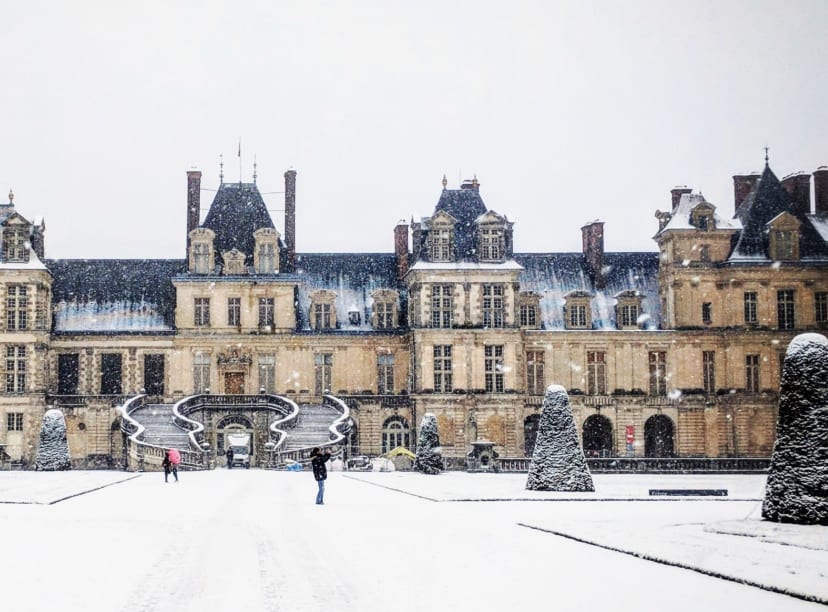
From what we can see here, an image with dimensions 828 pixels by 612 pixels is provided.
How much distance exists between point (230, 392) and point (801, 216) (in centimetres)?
2648

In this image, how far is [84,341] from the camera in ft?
177

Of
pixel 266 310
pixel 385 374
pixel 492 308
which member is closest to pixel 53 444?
pixel 266 310

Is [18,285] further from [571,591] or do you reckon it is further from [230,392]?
[571,591]

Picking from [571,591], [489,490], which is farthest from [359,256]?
[571,591]

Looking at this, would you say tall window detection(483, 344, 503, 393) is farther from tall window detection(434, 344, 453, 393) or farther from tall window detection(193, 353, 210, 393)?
tall window detection(193, 353, 210, 393)

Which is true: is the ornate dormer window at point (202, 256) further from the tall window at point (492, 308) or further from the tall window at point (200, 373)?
the tall window at point (492, 308)

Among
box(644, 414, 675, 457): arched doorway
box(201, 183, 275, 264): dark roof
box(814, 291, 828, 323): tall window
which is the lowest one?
box(644, 414, 675, 457): arched doorway

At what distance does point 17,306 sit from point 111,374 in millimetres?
4926

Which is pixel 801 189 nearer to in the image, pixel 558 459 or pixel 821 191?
pixel 821 191

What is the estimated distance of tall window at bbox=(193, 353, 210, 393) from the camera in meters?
54.1

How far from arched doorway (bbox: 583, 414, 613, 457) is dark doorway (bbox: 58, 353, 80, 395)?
883 inches

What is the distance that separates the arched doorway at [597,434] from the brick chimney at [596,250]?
249 inches

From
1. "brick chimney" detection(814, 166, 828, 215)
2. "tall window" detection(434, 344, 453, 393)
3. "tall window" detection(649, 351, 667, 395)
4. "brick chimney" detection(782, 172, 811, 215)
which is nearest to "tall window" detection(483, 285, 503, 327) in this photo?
"tall window" detection(434, 344, 453, 393)

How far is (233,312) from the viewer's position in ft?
179
